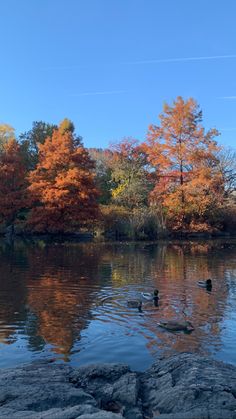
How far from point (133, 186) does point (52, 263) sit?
934 inches

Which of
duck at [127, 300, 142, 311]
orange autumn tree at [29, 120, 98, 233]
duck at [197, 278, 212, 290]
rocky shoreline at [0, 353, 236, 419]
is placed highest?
orange autumn tree at [29, 120, 98, 233]

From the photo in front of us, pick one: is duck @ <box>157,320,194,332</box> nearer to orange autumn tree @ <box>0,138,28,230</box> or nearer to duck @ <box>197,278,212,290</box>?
duck @ <box>197,278,212,290</box>

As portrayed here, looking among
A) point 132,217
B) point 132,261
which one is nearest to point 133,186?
point 132,217

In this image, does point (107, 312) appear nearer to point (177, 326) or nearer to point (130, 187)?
point (177, 326)

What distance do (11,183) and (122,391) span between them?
3648cm

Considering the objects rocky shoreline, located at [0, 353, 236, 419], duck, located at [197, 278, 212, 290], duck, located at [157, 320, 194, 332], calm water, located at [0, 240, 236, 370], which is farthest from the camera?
duck, located at [197, 278, 212, 290]

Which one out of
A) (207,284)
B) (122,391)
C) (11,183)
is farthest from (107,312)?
(11,183)

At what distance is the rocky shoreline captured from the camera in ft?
16.4

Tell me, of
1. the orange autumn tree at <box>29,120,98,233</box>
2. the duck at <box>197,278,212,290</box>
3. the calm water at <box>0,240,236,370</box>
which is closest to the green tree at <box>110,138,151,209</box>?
the orange autumn tree at <box>29,120,98,233</box>

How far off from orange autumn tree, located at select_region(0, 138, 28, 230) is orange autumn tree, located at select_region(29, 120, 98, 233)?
1.94 meters

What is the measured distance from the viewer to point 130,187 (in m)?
44.1

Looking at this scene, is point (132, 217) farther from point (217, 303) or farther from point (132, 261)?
point (217, 303)

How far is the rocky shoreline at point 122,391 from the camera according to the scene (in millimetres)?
4984

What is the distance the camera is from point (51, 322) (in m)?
10.2
